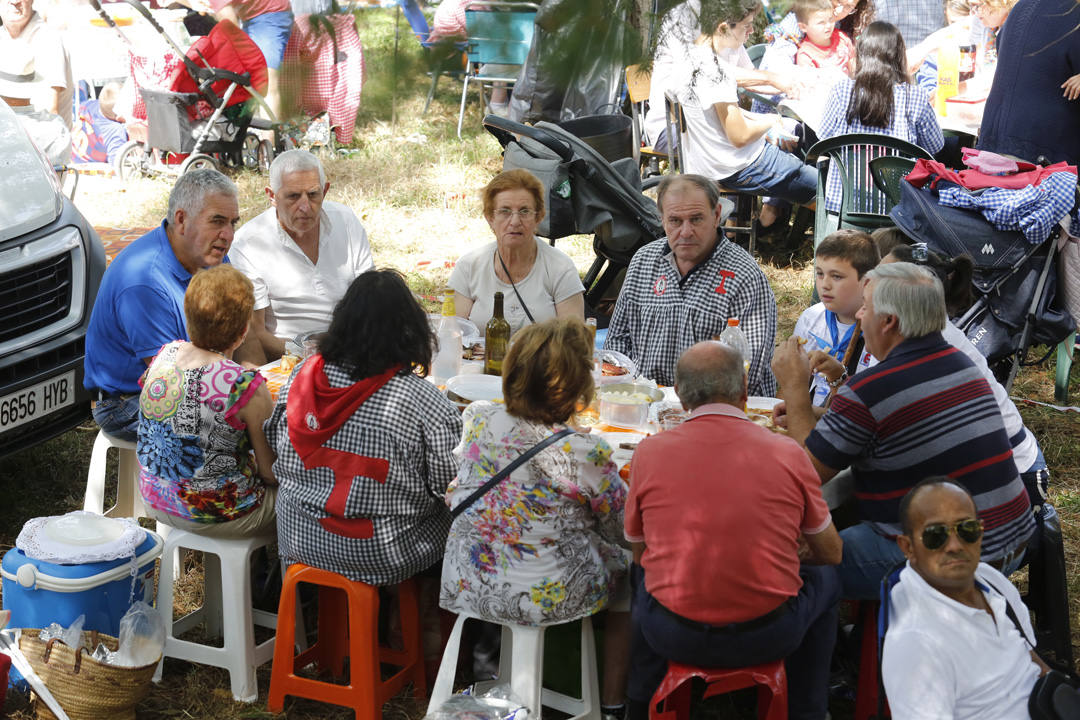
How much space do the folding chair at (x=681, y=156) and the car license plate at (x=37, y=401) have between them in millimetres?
3949

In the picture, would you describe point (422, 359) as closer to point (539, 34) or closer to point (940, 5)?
point (539, 34)

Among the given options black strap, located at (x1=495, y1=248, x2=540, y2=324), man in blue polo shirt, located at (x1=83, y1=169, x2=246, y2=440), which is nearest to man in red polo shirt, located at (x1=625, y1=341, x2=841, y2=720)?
black strap, located at (x1=495, y1=248, x2=540, y2=324)

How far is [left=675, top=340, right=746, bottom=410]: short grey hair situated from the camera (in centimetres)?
266

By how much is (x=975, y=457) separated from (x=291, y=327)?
105 inches

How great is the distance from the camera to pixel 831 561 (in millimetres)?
2727

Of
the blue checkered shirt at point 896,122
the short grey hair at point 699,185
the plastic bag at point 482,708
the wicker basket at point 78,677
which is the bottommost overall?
the wicker basket at point 78,677

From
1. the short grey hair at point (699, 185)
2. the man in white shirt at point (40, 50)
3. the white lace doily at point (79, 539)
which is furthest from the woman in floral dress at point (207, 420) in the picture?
the man in white shirt at point (40, 50)

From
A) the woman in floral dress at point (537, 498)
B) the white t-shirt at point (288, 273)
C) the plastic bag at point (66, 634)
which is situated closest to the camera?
the woman in floral dress at point (537, 498)

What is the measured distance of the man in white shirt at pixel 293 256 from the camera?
429 centimetres

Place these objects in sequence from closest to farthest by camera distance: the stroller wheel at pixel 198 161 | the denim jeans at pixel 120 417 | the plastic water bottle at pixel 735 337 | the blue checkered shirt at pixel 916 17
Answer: the plastic water bottle at pixel 735 337
the denim jeans at pixel 120 417
the blue checkered shirt at pixel 916 17
the stroller wheel at pixel 198 161

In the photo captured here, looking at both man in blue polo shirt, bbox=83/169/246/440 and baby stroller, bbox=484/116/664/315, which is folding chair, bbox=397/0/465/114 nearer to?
man in blue polo shirt, bbox=83/169/246/440

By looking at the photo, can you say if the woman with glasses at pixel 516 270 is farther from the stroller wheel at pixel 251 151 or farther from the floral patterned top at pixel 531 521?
the stroller wheel at pixel 251 151

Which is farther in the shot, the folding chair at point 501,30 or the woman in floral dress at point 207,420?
the woman in floral dress at point 207,420

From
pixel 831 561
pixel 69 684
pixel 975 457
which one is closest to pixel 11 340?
pixel 69 684
